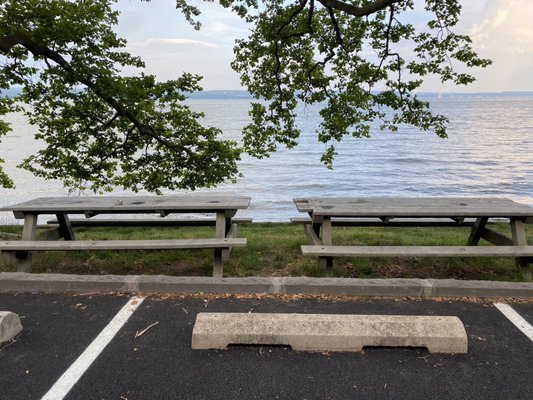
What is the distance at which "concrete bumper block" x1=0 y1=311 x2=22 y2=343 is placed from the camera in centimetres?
342

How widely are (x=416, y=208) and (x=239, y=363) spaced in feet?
10.2

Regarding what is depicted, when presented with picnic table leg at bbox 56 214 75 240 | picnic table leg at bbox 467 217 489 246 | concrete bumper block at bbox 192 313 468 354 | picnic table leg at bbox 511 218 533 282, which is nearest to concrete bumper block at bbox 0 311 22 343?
concrete bumper block at bbox 192 313 468 354

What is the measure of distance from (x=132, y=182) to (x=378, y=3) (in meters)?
5.68

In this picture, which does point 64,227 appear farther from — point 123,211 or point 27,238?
point 123,211

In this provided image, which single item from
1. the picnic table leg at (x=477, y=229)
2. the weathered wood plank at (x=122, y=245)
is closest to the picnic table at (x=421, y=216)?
the picnic table leg at (x=477, y=229)

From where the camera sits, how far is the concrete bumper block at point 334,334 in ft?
10.8

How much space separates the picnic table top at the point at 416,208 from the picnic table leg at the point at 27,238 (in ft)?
11.5

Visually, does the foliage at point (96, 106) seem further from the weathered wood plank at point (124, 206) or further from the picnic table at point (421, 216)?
the picnic table at point (421, 216)

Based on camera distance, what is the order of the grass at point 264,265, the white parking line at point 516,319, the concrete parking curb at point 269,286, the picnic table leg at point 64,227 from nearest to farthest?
the white parking line at point 516,319, the concrete parking curb at point 269,286, the grass at point 264,265, the picnic table leg at point 64,227

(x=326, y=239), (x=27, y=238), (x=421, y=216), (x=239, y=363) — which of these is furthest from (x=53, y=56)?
(x=421, y=216)

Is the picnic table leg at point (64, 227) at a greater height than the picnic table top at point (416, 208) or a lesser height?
lesser

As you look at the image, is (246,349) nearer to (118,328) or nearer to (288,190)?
(118,328)

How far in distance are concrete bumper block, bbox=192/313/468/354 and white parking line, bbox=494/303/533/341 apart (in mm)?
749

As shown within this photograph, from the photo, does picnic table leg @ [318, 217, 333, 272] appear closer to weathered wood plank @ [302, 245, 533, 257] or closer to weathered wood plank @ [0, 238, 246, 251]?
weathered wood plank @ [302, 245, 533, 257]
